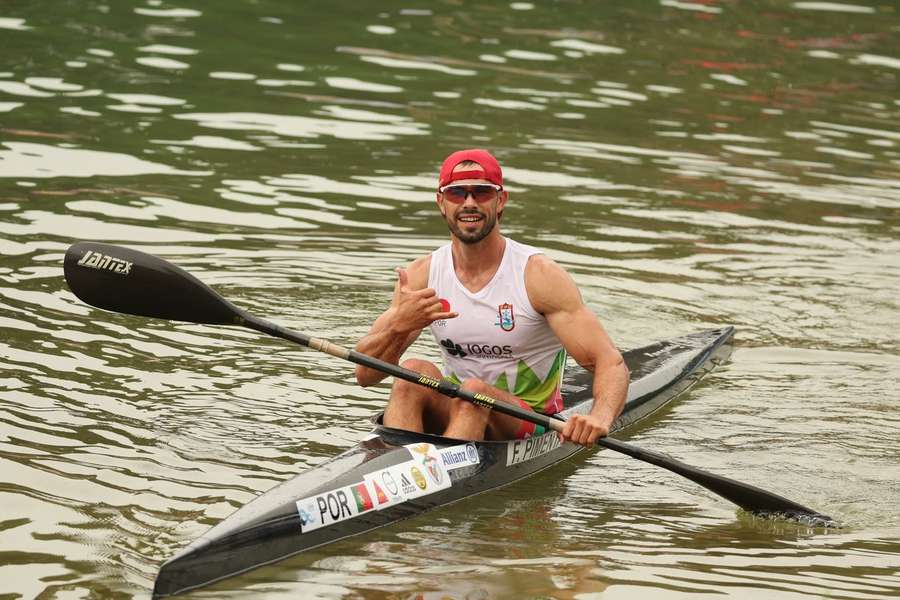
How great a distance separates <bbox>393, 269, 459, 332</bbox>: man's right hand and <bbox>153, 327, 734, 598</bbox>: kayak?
0.59 metres

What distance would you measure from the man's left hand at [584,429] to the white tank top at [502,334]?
0.68m

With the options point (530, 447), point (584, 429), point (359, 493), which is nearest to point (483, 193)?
point (584, 429)

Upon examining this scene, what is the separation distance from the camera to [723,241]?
1380cm

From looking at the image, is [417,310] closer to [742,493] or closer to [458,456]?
[458,456]

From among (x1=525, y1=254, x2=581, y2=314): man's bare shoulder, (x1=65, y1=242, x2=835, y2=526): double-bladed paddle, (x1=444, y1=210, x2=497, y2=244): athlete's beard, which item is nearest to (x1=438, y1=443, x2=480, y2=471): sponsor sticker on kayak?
(x1=65, y1=242, x2=835, y2=526): double-bladed paddle

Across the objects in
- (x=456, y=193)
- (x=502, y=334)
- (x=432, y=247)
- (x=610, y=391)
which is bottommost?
(x=432, y=247)

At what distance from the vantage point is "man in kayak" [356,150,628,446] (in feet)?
25.4

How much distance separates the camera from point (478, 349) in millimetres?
8094

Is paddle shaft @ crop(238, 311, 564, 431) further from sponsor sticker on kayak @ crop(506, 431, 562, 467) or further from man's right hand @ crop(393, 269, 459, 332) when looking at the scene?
sponsor sticker on kayak @ crop(506, 431, 562, 467)

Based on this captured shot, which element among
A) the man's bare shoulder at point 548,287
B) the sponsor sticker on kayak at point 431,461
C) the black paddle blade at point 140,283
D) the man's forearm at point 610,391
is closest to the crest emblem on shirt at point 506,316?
the man's bare shoulder at point 548,287

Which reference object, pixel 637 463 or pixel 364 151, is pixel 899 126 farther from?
pixel 637 463

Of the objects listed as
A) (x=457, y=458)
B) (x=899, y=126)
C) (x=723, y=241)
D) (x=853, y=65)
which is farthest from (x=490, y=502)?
(x=853, y=65)

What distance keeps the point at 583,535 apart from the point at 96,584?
245 cm

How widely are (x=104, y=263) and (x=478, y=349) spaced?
2.14 metres
